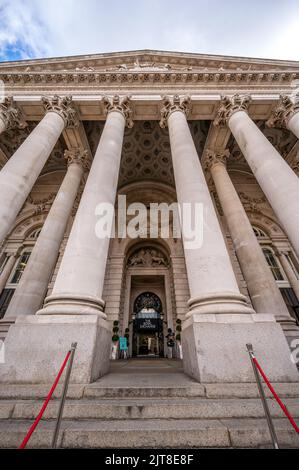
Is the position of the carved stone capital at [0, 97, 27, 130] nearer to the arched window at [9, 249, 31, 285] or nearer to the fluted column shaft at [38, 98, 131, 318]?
the fluted column shaft at [38, 98, 131, 318]

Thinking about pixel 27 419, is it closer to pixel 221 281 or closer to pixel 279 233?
pixel 221 281

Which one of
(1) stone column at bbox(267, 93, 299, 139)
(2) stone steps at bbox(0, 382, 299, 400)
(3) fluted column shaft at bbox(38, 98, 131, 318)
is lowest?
(2) stone steps at bbox(0, 382, 299, 400)

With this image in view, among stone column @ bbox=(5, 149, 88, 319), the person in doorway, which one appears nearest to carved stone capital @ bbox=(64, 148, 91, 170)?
stone column @ bbox=(5, 149, 88, 319)

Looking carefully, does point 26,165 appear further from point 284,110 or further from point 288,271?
point 288,271

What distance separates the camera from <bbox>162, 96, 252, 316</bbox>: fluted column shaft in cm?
411

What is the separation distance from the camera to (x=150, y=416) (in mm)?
2512

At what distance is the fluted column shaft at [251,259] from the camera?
7.88m

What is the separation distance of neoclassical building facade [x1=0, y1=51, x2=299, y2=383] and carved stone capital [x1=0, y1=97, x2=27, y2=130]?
6 centimetres

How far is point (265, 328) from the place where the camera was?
3703 mm

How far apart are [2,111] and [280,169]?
37.8 ft

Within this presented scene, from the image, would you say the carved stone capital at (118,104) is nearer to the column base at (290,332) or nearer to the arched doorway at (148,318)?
the column base at (290,332)

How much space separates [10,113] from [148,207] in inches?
408

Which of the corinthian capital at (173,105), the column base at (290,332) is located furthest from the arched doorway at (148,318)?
the corinthian capital at (173,105)
